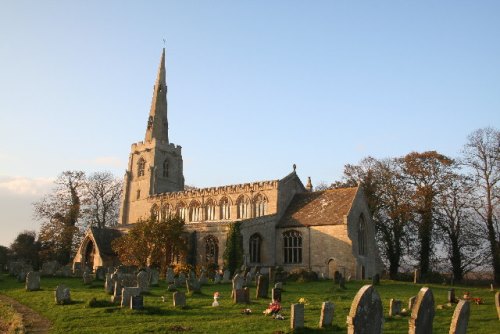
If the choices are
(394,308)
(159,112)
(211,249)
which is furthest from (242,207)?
(394,308)

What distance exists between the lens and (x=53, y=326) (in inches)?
496

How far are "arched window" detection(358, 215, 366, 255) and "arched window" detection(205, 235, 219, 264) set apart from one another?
11.0 metres

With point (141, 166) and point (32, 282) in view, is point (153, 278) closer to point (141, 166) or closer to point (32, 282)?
point (32, 282)

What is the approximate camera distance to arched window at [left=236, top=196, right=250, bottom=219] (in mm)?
42156

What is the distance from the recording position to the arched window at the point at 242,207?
42.2m

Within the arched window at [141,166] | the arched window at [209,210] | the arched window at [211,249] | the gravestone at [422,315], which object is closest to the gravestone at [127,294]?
the gravestone at [422,315]

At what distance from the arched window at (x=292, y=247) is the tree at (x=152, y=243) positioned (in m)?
8.08

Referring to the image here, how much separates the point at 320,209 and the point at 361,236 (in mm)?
3851

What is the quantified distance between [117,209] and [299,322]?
47.3 metres

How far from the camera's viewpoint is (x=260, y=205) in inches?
1617

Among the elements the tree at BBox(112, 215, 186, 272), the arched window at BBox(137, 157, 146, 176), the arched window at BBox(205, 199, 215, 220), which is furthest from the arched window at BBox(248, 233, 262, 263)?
the arched window at BBox(137, 157, 146, 176)

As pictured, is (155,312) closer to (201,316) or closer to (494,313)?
(201,316)

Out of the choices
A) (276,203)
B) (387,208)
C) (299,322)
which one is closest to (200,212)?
(276,203)

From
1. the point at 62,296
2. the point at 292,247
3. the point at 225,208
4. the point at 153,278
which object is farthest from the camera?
the point at 225,208
